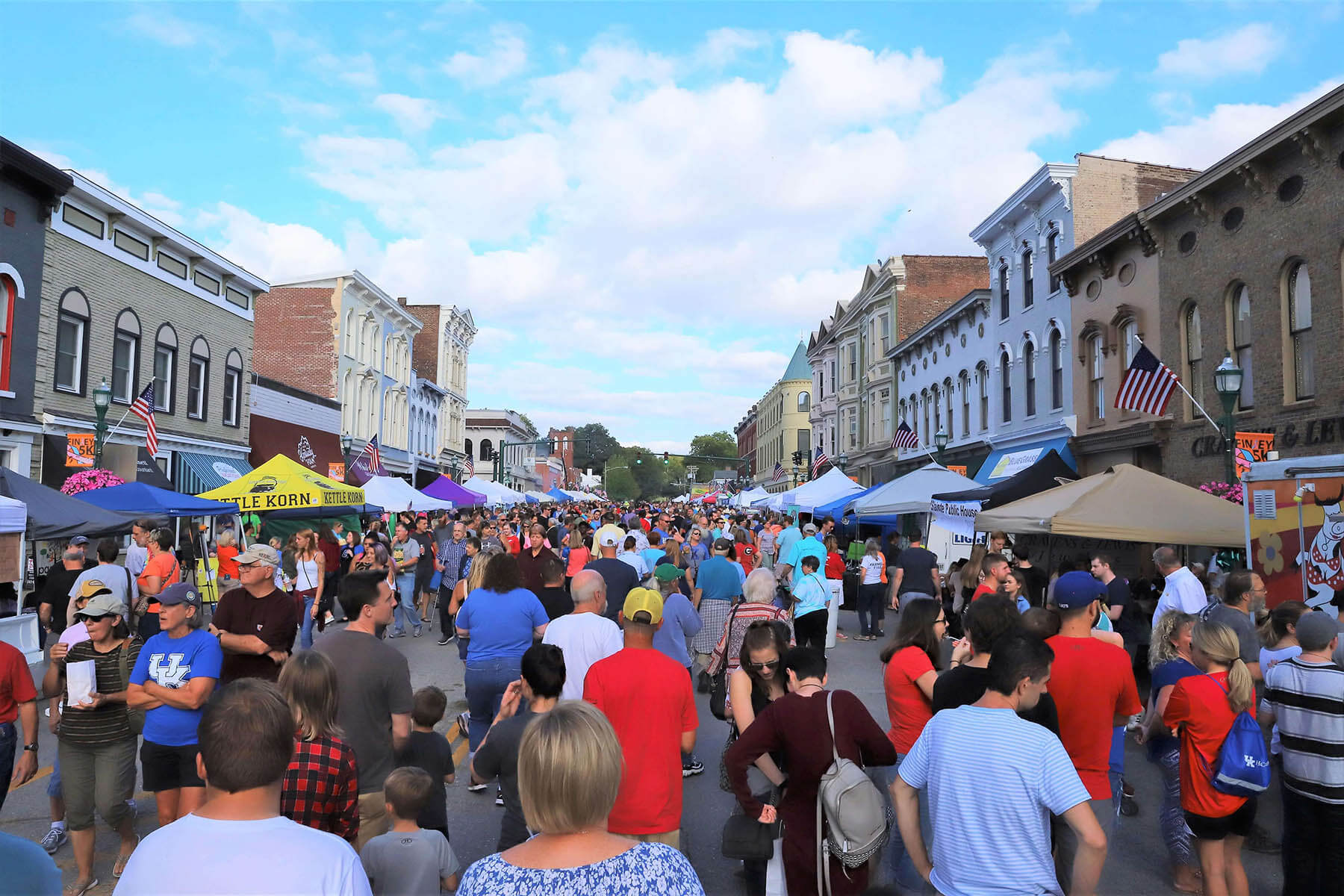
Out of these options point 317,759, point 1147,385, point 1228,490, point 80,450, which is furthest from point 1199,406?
point 80,450

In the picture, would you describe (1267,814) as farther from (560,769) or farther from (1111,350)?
(1111,350)

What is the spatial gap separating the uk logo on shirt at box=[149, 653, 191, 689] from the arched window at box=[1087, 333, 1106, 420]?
74.6ft

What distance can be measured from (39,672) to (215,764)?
1207 centimetres

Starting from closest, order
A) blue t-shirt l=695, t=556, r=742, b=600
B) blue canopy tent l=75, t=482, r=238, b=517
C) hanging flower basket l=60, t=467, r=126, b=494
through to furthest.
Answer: blue t-shirt l=695, t=556, r=742, b=600 < blue canopy tent l=75, t=482, r=238, b=517 < hanging flower basket l=60, t=467, r=126, b=494

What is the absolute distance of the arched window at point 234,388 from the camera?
2902 cm

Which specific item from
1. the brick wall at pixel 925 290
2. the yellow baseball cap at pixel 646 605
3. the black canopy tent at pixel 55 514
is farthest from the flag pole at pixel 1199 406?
the brick wall at pixel 925 290

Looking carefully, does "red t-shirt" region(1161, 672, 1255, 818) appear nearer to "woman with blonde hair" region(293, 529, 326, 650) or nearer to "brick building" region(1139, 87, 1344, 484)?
"woman with blonde hair" region(293, 529, 326, 650)

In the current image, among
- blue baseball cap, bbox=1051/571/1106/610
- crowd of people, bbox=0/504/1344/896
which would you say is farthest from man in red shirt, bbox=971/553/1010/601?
blue baseball cap, bbox=1051/571/1106/610

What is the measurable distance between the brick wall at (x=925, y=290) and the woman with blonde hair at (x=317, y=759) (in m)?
38.6

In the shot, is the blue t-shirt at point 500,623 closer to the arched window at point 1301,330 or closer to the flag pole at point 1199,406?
the flag pole at point 1199,406

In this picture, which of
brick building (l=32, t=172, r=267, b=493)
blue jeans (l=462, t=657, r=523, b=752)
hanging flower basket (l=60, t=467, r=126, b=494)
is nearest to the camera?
blue jeans (l=462, t=657, r=523, b=752)

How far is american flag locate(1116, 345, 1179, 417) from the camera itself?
16344mm

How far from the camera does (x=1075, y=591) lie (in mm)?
4922

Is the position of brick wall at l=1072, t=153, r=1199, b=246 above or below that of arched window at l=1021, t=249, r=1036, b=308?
above
